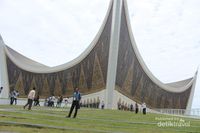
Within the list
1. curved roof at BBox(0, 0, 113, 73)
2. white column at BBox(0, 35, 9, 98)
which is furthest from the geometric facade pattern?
white column at BBox(0, 35, 9, 98)

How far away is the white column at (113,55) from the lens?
28875 mm

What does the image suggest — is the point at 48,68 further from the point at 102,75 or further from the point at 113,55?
the point at 113,55

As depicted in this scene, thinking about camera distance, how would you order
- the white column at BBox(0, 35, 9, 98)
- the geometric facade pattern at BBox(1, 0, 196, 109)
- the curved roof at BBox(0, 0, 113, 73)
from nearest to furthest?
the geometric facade pattern at BBox(1, 0, 196, 109), the curved roof at BBox(0, 0, 113, 73), the white column at BBox(0, 35, 9, 98)

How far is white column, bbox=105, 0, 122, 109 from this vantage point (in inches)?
1137

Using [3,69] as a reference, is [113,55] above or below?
Result: above

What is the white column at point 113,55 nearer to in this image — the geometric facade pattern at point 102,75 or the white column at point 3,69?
the geometric facade pattern at point 102,75

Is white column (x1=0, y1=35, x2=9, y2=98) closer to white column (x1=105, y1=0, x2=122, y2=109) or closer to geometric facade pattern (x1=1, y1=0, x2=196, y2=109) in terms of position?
geometric facade pattern (x1=1, y1=0, x2=196, y2=109)

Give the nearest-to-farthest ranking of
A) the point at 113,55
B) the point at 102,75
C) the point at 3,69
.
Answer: the point at 113,55, the point at 102,75, the point at 3,69

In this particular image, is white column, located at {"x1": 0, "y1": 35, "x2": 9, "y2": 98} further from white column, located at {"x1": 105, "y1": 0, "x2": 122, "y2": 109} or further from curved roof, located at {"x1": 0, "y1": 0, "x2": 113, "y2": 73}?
white column, located at {"x1": 105, "y1": 0, "x2": 122, "y2": 109}

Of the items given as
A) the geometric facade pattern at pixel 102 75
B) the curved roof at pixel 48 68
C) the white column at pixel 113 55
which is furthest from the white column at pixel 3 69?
the white column at pixel 113 55

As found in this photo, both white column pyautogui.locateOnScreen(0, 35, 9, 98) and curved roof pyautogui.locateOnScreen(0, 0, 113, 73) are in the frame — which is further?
white column pyautogui.locateOnScreen(0, 35, 9, 98)

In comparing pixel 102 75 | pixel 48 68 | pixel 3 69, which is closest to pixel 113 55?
pixel 102 75

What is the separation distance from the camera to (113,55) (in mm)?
29344

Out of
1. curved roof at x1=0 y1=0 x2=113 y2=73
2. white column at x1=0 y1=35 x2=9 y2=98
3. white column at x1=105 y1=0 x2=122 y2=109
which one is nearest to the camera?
white column at x1=105 y1=0 x2=122 y2=109
